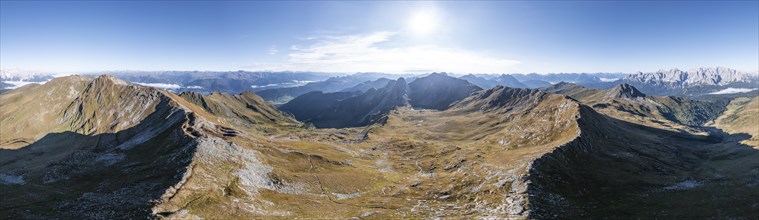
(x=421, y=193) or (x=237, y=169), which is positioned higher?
(x=237, y=169)

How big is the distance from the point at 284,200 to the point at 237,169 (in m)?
26.3

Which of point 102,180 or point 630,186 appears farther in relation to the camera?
point 102,180

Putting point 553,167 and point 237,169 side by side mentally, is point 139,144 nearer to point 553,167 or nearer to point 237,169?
point 237,169

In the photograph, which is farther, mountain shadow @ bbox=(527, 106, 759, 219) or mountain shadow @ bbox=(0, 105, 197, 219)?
mountain shadow @ bbox=(527, 106, 759, 219)

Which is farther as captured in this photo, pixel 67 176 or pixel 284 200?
pixel 67 176

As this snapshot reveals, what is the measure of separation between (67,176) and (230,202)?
298ft

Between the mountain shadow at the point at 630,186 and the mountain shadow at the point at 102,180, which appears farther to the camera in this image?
the mountain shadow at the point at 630,186

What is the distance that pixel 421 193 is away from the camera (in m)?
132

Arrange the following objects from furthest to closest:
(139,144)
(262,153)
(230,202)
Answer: (139,144)
(262,153)
(230,202)

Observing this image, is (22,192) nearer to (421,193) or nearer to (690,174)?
(421,193)

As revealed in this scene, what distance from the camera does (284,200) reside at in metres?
114

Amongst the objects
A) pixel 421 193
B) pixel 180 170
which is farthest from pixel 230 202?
pixel 421 193

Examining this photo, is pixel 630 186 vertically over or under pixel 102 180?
over

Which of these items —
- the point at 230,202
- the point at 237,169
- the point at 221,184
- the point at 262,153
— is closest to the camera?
the point at 230,202
